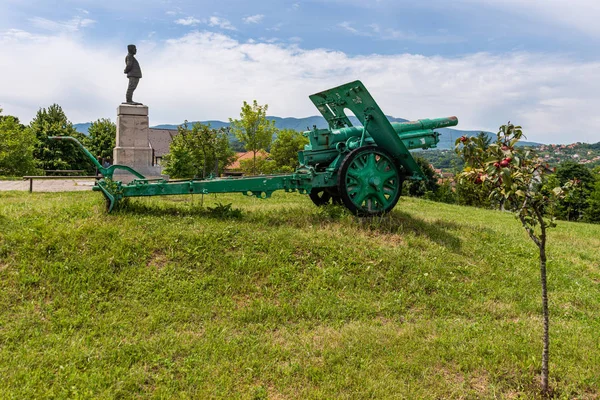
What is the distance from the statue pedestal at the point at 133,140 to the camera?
15422 mm

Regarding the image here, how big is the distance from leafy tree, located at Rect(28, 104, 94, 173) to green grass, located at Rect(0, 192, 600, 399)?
35.2m

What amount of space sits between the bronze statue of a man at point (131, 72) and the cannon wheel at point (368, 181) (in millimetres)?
10971

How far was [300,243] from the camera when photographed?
629 centimetres

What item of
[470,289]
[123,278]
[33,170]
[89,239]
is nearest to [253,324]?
[123,278]

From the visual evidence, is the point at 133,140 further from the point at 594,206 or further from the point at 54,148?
the point at 594,206

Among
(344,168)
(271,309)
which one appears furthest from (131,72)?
(271,309)

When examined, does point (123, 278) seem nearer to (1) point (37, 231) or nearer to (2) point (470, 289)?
(1) point (37, 231)

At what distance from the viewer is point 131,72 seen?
51.7 feet

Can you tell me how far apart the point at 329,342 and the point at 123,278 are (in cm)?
243

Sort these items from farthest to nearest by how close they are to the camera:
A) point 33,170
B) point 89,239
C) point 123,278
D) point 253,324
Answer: point 33,170, point 89,239, point 123,278, point 253,324

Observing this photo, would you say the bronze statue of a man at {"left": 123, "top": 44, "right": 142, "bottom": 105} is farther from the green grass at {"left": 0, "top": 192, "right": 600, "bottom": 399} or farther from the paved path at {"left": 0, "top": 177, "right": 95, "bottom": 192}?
the green grass at {"left": 0, "top": 192, "right": 600, "bottom": 399}

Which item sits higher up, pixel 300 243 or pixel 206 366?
pixel 300 243

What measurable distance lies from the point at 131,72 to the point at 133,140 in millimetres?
2335

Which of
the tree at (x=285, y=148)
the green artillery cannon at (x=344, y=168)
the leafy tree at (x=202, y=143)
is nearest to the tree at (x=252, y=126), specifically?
the leafy tree at (x=202, y=143)
